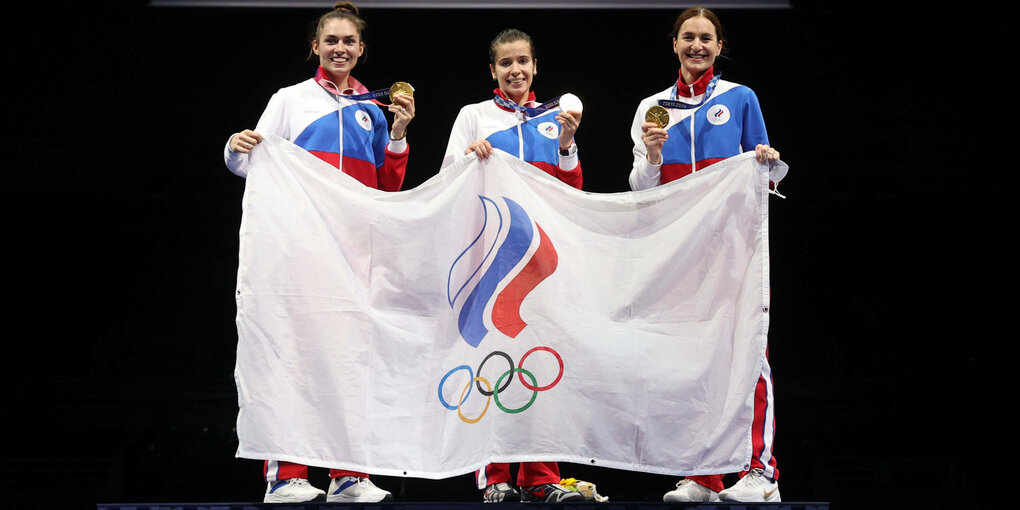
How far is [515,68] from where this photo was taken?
3.29 meters

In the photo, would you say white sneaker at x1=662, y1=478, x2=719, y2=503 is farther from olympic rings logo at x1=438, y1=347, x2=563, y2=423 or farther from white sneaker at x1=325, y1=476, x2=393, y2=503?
white sneaker at x1=325, y1=476, x2=393, y2=503

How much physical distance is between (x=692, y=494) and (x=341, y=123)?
61.1 inches

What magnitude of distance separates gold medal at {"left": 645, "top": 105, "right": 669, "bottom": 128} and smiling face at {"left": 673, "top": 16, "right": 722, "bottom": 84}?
30 centimetres

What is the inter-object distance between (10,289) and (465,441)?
3298 millimetres

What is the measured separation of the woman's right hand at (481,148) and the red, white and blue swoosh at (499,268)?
0.13 meters

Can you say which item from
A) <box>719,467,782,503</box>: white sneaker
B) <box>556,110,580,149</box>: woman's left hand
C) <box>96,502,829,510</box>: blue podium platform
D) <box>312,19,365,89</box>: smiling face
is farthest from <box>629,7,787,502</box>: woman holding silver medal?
<box>312,19,365,89</box>: smiling face

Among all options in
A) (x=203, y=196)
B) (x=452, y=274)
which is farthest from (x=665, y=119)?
(x=203, y=196)

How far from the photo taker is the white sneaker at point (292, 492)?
280cm

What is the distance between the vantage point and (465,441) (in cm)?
281

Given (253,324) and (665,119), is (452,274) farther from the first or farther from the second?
(665,119)

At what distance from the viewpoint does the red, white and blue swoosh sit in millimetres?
2893

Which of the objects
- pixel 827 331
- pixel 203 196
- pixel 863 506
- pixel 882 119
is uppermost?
pixel 882 119

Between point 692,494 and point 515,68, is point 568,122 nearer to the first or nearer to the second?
point 515,68

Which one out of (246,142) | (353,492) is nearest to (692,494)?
(353,492)
